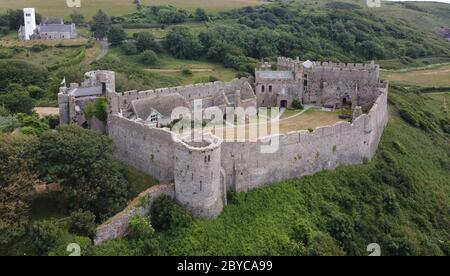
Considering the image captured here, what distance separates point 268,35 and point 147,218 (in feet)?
248

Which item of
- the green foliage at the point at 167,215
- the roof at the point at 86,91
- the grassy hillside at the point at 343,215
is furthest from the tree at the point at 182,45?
the green foliage at the point at 167,215

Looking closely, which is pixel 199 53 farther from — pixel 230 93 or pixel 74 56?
pixel 230 93

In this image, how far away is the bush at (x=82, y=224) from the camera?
34469 millimetres

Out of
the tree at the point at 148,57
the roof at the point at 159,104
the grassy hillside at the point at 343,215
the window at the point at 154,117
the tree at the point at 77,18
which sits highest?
the tree at the point at 77,18

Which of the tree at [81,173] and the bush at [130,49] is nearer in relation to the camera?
the tree at [81,173]

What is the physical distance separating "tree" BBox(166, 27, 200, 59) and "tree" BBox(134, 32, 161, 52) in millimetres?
2406

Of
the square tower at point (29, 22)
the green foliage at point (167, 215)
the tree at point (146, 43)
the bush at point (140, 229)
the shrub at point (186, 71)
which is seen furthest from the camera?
the square tower at point (29, 22)

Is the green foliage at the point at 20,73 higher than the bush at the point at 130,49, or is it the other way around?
the bush at the point at 130,49

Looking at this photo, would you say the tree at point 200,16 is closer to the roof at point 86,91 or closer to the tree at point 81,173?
the roof at point 86,91

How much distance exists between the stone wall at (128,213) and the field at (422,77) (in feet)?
224

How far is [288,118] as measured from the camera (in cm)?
5600

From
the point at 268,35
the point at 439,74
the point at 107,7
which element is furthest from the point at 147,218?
the point at 107,7

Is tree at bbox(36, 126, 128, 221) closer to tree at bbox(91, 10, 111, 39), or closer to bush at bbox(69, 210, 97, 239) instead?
bush at bbox(69, 210, 97, 239)

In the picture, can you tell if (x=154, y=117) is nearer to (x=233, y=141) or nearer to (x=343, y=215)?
(x=233, y=141)
